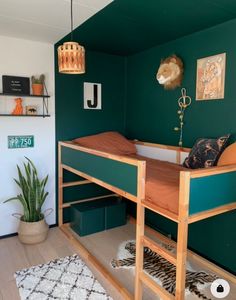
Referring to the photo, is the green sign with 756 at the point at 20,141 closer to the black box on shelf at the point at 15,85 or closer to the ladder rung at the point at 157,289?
the black box on shelf at the point at 15,85

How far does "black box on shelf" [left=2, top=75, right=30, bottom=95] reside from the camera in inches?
108

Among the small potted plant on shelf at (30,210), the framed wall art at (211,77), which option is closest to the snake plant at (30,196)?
the small potted plant on shelf at (30,210)

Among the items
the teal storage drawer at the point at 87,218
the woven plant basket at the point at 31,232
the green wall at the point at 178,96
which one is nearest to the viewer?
the green wall at the point at 178,96

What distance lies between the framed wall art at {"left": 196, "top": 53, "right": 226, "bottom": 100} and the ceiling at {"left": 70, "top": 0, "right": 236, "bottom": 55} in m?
0.30

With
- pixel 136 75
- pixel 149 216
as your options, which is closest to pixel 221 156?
pixel 149 216

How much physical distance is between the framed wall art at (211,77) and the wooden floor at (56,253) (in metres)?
1.59

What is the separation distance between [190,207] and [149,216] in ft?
5.82

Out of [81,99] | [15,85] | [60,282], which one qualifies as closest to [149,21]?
[81,99]

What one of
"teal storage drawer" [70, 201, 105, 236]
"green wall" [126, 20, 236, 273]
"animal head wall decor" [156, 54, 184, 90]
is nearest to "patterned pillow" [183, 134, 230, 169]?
"green wall" [126, 20, 236, 273]

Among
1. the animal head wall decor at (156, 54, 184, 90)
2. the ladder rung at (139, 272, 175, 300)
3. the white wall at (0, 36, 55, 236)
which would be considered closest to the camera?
the ladder rung at (139, 272, 175, 300)

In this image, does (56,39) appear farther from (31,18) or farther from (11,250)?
(11,250)

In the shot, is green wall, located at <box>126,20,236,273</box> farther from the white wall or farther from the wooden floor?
the white wall

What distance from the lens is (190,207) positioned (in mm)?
1520

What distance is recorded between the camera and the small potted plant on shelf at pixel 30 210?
2.73 m
